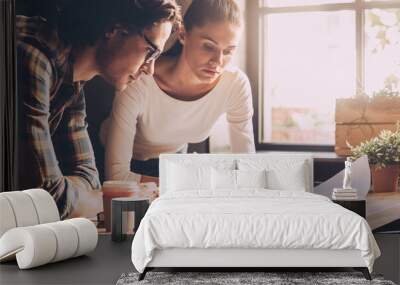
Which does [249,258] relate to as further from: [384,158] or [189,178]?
[384,158]

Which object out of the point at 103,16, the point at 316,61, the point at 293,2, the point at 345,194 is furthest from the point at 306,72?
the point at 103,16

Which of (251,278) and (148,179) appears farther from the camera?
(148,179)

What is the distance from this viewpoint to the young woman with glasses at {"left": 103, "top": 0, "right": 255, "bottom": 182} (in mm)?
7270

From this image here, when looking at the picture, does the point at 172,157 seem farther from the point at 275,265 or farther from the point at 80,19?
the point at 275,265

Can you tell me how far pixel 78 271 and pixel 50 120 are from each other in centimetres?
249

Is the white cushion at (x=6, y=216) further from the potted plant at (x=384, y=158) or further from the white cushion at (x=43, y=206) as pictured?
the potted plant at (x=384, y=158)

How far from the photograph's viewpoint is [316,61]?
7.46 meters

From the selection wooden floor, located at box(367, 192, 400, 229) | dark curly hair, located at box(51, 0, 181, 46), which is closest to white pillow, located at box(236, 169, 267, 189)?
wooden floor, located at box(367, 192, 400, 229)

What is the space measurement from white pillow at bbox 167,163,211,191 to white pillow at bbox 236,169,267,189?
0.31 m

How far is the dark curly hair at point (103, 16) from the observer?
727 cm

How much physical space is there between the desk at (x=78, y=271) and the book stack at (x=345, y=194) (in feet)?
6.88

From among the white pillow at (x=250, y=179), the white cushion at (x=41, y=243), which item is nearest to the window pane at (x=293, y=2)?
the white pillow at (x=250, y=179)

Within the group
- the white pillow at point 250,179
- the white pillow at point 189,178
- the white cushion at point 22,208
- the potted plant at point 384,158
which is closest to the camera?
the white cushion at point 22,208

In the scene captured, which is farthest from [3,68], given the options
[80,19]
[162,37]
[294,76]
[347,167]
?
[347,167]
